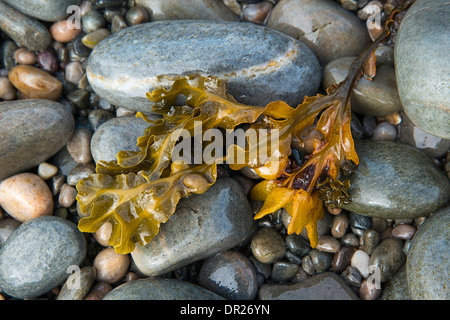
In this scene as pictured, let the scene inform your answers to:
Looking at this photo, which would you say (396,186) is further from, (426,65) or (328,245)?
(426,65)

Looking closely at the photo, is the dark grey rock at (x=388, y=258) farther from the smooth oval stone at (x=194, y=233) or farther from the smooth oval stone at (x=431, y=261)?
the smooth oval stone at (x=194, y=233)

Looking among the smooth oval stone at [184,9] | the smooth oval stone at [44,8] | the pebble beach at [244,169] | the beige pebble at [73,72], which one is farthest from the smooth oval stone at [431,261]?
the smooth oval stone at [44,8]

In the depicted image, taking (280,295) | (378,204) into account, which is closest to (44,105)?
(280,295)

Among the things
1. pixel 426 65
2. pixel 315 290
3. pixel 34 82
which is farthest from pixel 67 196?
pixel 426 65

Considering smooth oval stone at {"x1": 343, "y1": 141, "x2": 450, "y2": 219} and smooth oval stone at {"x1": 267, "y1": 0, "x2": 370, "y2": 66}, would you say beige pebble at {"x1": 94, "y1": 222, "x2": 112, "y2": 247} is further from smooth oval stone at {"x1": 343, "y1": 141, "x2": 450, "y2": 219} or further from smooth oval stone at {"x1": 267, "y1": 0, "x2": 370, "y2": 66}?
smooth oval stone at {"x1": 267, "y1": 0, "x2": 370, "y2": 66}

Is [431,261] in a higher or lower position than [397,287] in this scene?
higher
